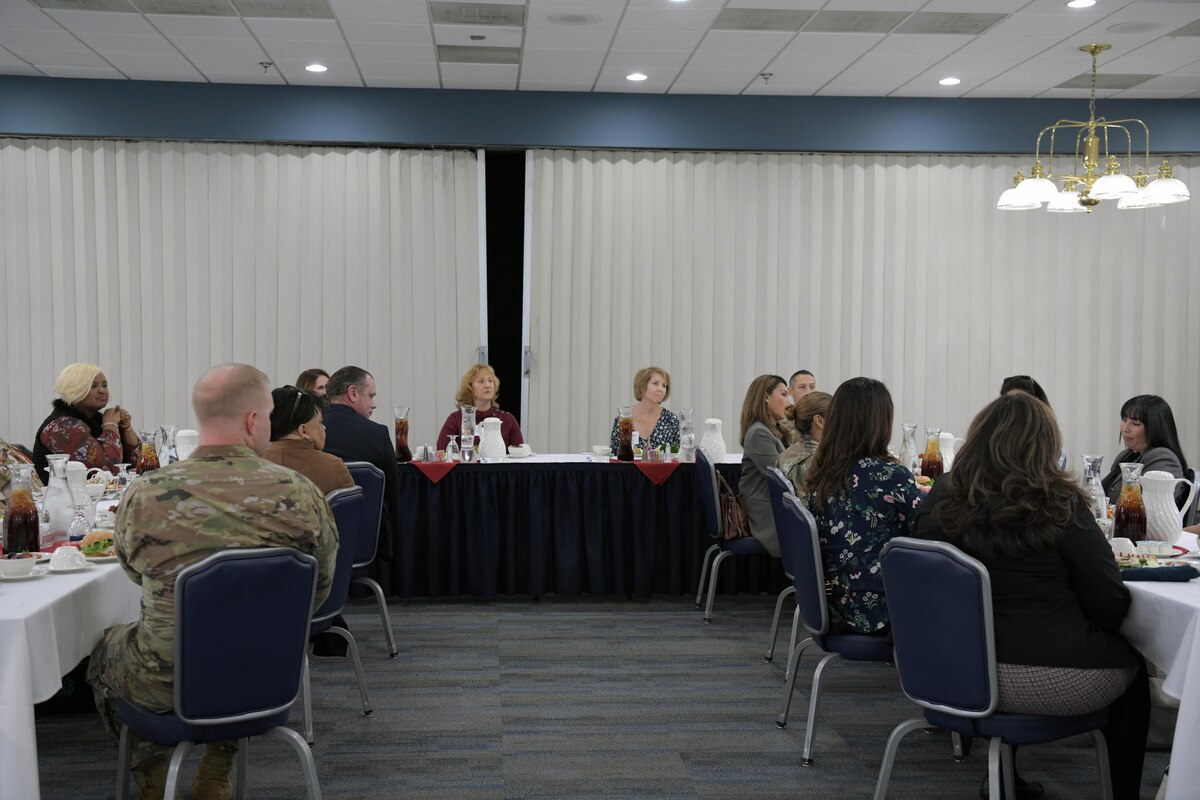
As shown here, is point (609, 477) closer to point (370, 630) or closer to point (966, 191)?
point (370, 630)

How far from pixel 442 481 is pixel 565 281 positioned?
8.74 ft

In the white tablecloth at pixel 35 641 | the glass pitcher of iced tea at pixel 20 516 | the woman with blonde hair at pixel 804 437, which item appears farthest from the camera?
the woman with blonde hair at pixel 804 437

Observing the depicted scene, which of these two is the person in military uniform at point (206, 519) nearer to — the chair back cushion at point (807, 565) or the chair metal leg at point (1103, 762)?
the chair back cushion at point (807, 565)

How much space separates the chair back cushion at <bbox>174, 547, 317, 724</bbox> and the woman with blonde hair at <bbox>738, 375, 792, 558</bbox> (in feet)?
9.80

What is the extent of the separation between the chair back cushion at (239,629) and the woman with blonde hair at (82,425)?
123 inches

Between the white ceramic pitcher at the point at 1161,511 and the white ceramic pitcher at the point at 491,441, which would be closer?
the white ceramic pitcher at the point at 1161,511

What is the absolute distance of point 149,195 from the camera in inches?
298

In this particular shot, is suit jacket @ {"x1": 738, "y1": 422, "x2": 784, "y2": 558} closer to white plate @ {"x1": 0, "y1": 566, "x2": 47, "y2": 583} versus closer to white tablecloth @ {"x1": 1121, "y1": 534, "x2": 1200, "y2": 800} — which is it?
white tablecloth @ {"x1": 1121, "y1": 534, "x2": 1200, "y2": 800}

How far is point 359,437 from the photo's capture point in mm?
4742

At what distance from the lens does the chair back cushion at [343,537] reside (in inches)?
141

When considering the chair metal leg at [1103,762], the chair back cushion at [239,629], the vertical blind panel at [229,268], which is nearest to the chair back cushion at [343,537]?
the chair back cushion at [239,629]

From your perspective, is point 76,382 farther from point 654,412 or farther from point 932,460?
point 932,460

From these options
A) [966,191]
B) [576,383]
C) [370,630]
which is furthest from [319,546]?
[966,191]

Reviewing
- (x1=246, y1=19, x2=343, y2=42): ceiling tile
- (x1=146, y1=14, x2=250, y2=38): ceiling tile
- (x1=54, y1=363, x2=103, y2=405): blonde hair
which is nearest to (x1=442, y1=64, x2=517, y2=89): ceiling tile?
(x1=246, y1=19, x2=343, y2=42): ceiling tile
